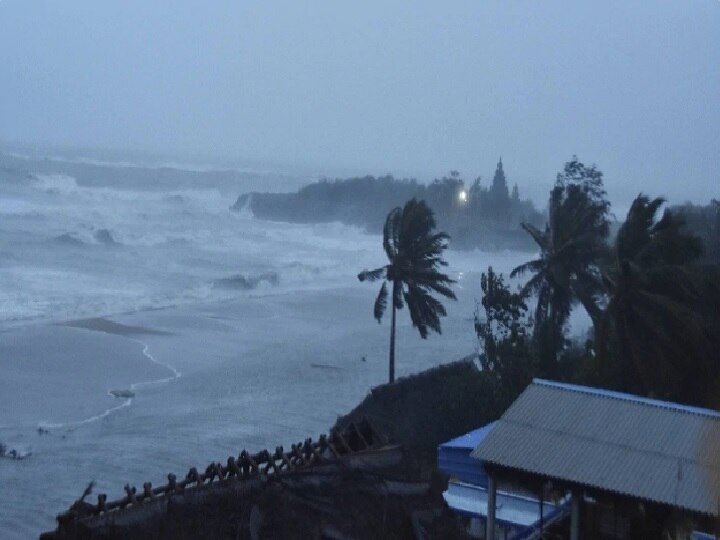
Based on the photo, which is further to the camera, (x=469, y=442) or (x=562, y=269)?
(x=562, y=269)

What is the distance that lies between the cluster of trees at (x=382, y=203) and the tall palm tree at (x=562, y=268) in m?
44.5

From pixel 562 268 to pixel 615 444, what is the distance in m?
10.1

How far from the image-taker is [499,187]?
79625mm

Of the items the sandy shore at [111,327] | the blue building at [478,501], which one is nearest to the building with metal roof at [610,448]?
the blue building at [478,501]

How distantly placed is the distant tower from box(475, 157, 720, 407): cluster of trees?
56238 mm

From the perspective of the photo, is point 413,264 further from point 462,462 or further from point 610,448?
point 610,448

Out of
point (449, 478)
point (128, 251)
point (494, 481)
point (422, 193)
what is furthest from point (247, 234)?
point (494, 481)

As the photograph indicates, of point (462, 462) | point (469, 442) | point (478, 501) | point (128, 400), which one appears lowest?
point (128, 400)

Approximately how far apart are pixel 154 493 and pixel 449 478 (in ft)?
19.0

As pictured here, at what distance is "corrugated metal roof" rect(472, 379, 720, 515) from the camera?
8.90 meters

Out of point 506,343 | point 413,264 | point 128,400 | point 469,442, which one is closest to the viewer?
point 469,442

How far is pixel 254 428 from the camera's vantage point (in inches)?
675

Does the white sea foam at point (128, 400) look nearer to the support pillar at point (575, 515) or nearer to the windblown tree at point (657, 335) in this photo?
the windblown tree at point (657, 335)

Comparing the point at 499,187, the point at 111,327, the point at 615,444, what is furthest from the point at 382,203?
the point at 615,444
